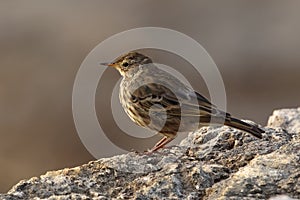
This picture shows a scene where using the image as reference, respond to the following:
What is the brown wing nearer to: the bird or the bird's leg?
the bird

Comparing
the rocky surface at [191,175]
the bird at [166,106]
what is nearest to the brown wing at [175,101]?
the bird at [166,106]

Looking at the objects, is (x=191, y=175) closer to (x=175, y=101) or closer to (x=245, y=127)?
(x=245, y=127)

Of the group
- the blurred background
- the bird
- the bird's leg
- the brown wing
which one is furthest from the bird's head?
the blurred background

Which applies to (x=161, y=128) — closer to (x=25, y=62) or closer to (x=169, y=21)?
(x=25, y=62)

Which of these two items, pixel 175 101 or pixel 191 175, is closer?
pixel 191 175

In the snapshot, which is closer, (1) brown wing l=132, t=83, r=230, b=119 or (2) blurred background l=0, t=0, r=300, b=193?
(1) brown wing l=132, t=83, r=230, b=119

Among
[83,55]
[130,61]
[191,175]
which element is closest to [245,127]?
[191,175]

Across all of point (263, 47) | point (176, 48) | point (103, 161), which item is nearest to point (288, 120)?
point (103, 161)
